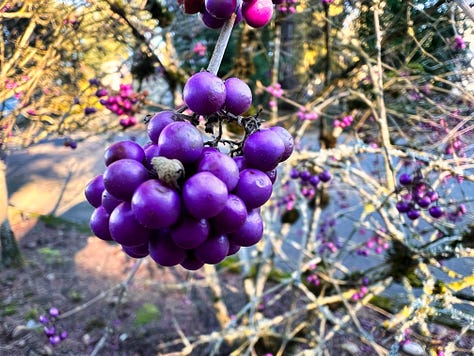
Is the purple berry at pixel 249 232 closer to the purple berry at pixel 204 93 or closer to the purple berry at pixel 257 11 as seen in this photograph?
the purple berry at pixel 204 93

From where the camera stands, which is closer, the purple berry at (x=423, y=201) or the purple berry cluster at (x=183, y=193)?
the purple berry cluster at (x=183, y=193)

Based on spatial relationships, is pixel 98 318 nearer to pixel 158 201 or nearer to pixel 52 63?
pixel 52 63

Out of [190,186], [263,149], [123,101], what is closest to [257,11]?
[263,149]

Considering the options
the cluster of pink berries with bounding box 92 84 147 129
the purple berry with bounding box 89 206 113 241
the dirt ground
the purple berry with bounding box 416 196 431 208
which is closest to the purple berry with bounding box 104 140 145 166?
the purple berry with bounding box 89 206 113 241

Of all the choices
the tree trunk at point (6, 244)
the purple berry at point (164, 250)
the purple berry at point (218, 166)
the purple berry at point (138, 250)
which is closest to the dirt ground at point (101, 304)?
the tree trunk at point (6, 244)

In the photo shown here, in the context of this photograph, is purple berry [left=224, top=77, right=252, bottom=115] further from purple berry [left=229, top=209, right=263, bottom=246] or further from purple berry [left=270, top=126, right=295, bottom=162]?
purple berry [left=229, top=209, right=263, bottom=246]
